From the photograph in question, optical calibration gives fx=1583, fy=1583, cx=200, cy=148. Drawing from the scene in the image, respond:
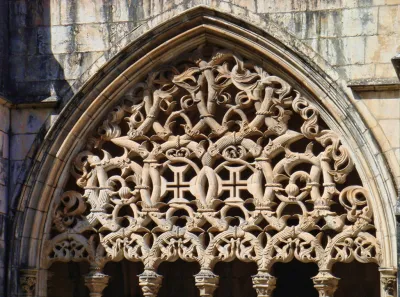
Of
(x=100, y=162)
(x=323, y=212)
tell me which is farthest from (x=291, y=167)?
(x=100, y=162)

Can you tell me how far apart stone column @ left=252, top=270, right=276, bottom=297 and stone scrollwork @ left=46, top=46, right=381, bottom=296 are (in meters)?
0.01

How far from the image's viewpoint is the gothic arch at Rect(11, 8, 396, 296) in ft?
51.9

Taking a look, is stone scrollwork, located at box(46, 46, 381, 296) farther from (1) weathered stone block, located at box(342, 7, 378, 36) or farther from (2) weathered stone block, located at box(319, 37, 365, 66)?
(1) weathered stone block, located at box(342, 7, 378, 36)

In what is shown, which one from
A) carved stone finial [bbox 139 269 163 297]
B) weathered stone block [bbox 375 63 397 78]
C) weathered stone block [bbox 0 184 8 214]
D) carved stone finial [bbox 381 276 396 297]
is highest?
weathered stone block [bbox 375 63 397 78]

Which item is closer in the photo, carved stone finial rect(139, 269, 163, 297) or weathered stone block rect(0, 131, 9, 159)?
carved stone finial rect(139, 269, 163, 297)

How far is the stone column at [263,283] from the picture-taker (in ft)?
52.4

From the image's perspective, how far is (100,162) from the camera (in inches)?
649

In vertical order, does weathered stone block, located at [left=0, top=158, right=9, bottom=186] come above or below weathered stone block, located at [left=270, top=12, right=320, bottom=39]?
below

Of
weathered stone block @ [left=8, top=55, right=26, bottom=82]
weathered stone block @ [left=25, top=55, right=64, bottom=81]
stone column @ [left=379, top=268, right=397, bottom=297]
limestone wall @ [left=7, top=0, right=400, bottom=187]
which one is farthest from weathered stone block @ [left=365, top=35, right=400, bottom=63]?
weathered stone block @ [left=8, top=55, right=26, bottom=82]

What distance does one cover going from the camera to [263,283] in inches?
629

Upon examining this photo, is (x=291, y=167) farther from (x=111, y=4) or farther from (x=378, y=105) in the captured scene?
(x=111, y=4)

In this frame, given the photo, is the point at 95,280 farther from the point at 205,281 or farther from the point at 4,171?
the point at 4,171

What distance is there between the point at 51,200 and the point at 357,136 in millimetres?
3279

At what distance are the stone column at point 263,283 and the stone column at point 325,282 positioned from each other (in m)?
0.46
